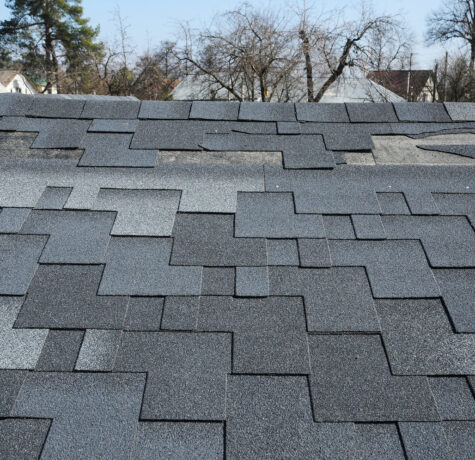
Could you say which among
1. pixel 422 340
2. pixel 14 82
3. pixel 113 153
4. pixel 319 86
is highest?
pixel 113 153

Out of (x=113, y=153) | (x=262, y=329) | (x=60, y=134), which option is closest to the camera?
(x=262, y=329)

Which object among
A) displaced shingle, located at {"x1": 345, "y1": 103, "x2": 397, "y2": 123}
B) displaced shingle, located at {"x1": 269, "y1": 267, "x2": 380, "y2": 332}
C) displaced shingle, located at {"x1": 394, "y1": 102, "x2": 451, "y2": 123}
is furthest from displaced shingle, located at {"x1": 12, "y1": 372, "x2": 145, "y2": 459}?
displaced shingle, located at {"x1": 394, "y1": 102, "x2": 451, "y2": 123}

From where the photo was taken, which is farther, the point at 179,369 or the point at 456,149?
the point at 456,149

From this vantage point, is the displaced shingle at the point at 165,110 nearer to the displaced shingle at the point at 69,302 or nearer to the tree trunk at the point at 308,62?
the displaced shingle at the point at 69,302

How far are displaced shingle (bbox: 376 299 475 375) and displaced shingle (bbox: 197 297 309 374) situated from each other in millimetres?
238

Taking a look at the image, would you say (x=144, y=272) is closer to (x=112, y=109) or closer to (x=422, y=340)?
(x=422, y=340)

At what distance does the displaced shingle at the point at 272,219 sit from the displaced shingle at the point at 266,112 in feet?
2.02

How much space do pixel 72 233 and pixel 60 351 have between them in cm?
47

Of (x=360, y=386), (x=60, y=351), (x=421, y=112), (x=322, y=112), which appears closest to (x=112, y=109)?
(x=322, y=112)

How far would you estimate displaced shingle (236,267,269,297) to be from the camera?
1.44 metres

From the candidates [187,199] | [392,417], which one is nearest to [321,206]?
[187,199]

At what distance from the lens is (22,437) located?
3.76 ft

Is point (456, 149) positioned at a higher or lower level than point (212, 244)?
higher

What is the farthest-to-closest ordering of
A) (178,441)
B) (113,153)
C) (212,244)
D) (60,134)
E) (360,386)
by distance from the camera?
(60,134) < (113,153) < (212,244) < (360,386) < (178,441)
